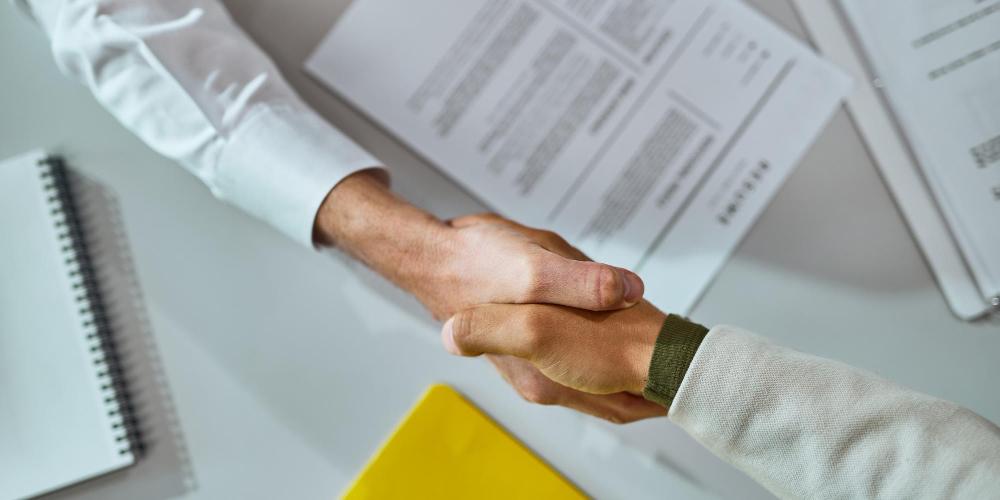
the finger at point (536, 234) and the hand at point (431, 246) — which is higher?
the finger at point (536, 234)

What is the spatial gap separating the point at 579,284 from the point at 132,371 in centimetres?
52

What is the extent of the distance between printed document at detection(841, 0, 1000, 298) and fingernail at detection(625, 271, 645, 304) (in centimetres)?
40

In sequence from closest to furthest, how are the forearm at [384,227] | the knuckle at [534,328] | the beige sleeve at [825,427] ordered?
the beige sleeve at [825,427]
the knuckle at [534,328]
the forearm at [384,227]

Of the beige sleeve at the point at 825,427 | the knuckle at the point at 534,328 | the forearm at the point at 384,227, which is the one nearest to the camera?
the beige sleeve at the point at 825,427

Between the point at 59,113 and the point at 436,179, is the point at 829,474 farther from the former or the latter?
the point at 59,113

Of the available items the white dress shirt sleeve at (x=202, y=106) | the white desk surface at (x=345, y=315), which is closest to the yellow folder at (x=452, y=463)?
the white desk surface at (x=345, y=315)

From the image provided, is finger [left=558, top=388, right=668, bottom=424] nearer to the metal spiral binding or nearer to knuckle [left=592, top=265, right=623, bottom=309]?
knuckle [left=592, top=265, right=623, bottom=309]

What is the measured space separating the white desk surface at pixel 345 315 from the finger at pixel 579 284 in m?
0.20

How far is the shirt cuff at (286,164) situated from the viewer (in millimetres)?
608

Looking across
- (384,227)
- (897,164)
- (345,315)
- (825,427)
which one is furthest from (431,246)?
(897,164)

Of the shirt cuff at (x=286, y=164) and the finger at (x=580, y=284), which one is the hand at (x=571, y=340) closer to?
the finger at (x=580, y=284)

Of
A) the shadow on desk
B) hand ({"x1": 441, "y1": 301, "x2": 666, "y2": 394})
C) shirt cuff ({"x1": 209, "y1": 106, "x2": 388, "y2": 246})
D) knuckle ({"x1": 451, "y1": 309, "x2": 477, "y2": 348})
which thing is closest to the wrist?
hand ({"x1": 441, "y1": 301, "x2": 666, "y2": 394})

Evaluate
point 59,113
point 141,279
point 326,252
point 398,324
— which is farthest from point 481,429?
point 59,113

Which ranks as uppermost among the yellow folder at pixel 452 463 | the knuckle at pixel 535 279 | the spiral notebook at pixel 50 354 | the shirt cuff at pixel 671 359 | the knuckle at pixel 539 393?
the shirt cuff at pixel 671 359
